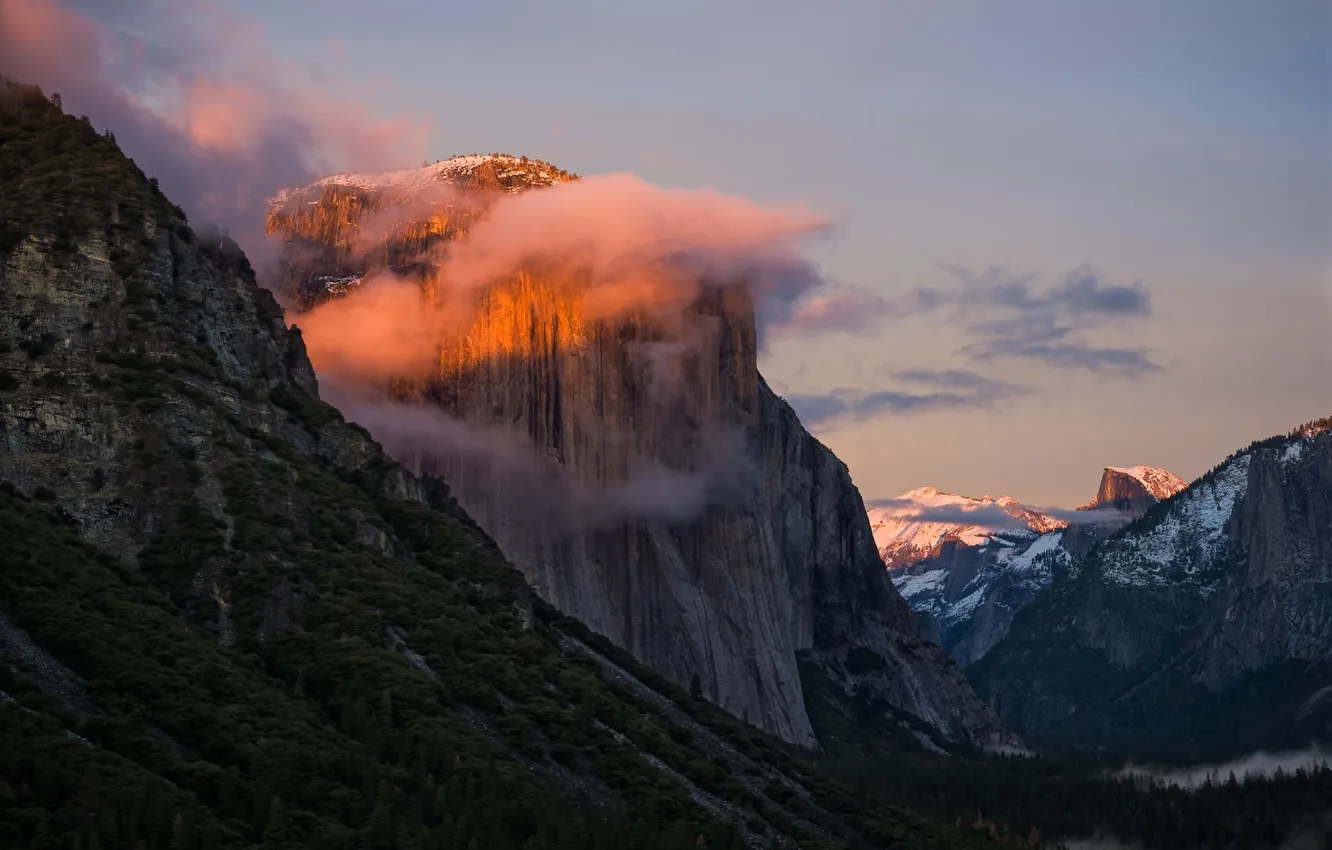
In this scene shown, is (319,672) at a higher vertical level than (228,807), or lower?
higher

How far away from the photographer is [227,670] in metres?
162

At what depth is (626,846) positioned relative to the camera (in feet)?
551

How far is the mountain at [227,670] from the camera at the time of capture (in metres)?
142

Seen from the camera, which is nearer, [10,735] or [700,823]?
[10,735]

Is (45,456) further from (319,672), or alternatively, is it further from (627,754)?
(627,754)

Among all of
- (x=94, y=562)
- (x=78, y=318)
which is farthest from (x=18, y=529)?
(x=78, y=318)

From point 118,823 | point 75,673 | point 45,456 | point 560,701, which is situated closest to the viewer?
point 118,823

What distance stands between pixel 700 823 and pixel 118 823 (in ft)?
211

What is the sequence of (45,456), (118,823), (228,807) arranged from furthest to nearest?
(45,456)
(228,807)
(118,823)

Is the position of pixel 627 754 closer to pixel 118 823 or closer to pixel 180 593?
pixel 180 593

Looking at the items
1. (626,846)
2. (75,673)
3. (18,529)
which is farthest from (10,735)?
(626,846)

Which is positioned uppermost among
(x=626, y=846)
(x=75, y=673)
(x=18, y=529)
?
(x=18, y=529)

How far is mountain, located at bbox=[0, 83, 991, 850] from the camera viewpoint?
142 m

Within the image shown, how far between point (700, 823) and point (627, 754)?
9947 millimetres
